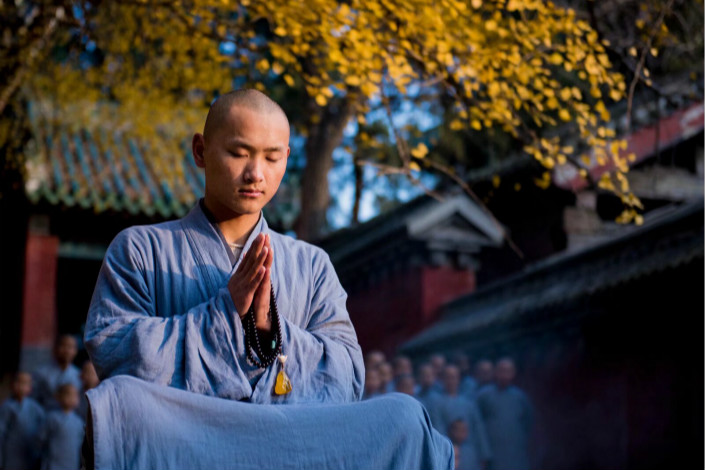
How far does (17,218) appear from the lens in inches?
535

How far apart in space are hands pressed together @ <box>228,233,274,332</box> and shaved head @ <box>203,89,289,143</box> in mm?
471

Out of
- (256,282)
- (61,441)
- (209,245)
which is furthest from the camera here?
(61,441)

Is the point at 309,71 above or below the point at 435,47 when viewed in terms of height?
above

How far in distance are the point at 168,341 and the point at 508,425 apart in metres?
8.18

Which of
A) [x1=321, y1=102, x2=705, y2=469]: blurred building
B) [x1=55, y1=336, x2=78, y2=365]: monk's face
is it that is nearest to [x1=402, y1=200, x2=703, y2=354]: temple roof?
[x1=321, y1=102, x2=705, y2=469]: blurred building

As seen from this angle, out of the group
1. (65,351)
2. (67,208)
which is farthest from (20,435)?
(67,208)

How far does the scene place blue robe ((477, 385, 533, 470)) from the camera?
10711 millimetres

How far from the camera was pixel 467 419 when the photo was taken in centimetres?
1055

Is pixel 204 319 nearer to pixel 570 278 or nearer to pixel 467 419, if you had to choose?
pixel 467 419

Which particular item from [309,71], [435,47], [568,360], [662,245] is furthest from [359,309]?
[435,47]

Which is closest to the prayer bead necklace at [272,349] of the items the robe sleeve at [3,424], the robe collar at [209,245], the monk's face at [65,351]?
the robe collar at [209,245]

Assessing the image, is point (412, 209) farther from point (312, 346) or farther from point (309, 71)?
point (312, 346)

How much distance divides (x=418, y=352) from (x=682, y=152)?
4014 mm

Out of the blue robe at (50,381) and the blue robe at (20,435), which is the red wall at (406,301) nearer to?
the blue robe at (50,381)
